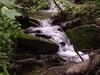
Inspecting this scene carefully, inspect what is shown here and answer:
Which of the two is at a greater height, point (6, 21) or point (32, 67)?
point (6, 21)

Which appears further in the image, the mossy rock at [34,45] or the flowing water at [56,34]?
the flowing water at [56,34]

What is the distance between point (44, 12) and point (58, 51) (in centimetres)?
396

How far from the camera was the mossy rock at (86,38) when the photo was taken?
7.60 metres

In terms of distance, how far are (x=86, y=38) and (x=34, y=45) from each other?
1.58 m

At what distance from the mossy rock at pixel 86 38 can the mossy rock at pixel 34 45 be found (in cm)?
83

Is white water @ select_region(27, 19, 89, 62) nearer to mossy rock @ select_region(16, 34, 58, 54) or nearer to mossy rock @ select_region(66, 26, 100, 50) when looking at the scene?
mossy rock @ select_region(66, 26, 100, 50)

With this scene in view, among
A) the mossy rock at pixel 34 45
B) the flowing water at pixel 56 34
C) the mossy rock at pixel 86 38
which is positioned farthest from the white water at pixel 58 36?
the mossy rock at pixel 34 45

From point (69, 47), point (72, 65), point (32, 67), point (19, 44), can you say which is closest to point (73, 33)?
point (69, 47)

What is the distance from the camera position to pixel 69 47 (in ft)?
27.0

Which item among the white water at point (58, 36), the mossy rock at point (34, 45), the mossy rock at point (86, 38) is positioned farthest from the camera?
the white water at point (58, 36)

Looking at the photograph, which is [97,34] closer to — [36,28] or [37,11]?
[36,28]

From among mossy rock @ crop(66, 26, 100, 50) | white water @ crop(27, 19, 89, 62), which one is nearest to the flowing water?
white water @ crop(27, 19, 89, 62)

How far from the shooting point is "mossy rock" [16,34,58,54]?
23.3 ft

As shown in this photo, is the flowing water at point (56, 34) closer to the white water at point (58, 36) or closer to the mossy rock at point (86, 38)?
the white water at point (58, 36)
